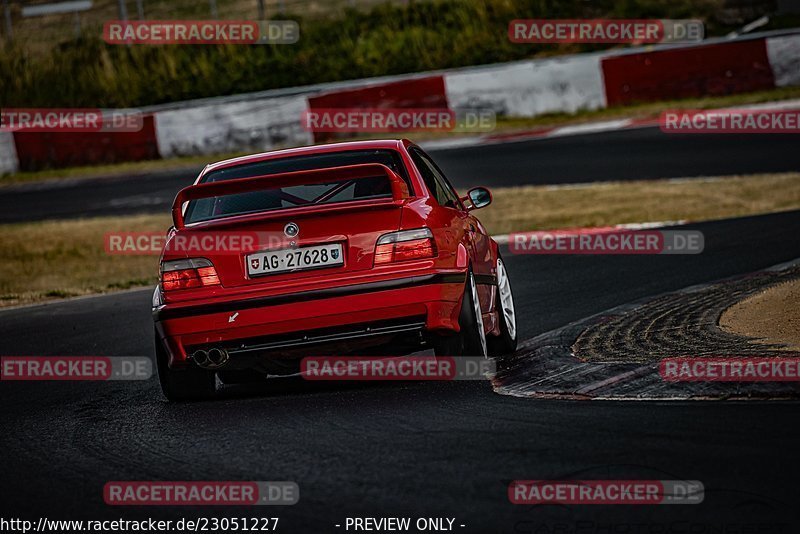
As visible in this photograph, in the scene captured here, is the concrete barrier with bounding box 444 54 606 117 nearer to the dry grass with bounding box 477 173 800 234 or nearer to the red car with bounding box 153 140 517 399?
the dry grass with bounding box 477 173 800 234

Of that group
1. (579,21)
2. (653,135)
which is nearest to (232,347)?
(653,135)

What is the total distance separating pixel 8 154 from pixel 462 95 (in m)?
8.51

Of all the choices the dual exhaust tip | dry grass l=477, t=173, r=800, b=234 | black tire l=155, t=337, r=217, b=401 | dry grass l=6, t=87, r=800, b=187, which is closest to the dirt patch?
the dual exhaust tip

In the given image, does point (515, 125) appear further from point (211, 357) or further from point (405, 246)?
point (211, 357)

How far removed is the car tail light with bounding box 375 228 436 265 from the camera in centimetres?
668

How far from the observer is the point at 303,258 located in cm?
668

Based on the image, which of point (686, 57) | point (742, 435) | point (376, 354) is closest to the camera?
point (742, 435)

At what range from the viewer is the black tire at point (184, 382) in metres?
7.21

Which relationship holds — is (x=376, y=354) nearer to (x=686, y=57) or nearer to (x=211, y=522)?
(x=211, y=522)

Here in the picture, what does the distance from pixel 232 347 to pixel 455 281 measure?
3.69 feet

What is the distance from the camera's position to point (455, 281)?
675cm

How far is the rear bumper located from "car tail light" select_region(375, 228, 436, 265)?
12cm

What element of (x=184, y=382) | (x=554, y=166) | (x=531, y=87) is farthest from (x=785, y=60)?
(x=184, y=382)

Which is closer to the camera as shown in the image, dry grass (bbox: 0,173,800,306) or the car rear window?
the car rear window
